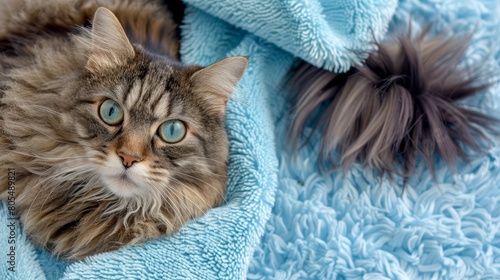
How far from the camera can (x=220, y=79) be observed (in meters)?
1.38

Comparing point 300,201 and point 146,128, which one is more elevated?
point 146,128

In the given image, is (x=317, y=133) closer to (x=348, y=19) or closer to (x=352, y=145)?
(x=352, y=145)

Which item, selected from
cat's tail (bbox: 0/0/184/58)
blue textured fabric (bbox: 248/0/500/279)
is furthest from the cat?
blue textured fabric (bbox: 248/0/500/279)

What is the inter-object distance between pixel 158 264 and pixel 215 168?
255 millimetres

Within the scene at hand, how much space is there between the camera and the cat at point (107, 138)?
4.19 ft

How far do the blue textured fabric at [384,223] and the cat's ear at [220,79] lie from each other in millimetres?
376

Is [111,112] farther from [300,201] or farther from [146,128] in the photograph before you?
[300,201]

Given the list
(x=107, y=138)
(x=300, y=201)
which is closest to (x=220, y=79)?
(x=107, y=138)

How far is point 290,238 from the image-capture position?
62.6 inches

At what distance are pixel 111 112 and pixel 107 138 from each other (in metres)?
0.06

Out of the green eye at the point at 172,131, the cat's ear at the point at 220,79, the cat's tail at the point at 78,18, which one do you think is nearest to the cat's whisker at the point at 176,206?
the green eye at the point at 172,131

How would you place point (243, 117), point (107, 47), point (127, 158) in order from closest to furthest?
point (127, 158)
point (107, 47)
point (243, 117)

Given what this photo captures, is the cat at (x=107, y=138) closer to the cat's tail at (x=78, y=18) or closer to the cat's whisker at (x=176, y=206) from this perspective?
the cat's whisker at (x=176, y=206)

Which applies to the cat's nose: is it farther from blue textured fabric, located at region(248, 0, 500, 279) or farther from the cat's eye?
blue textured fabric, located at region(248, 0, 500, 279)
